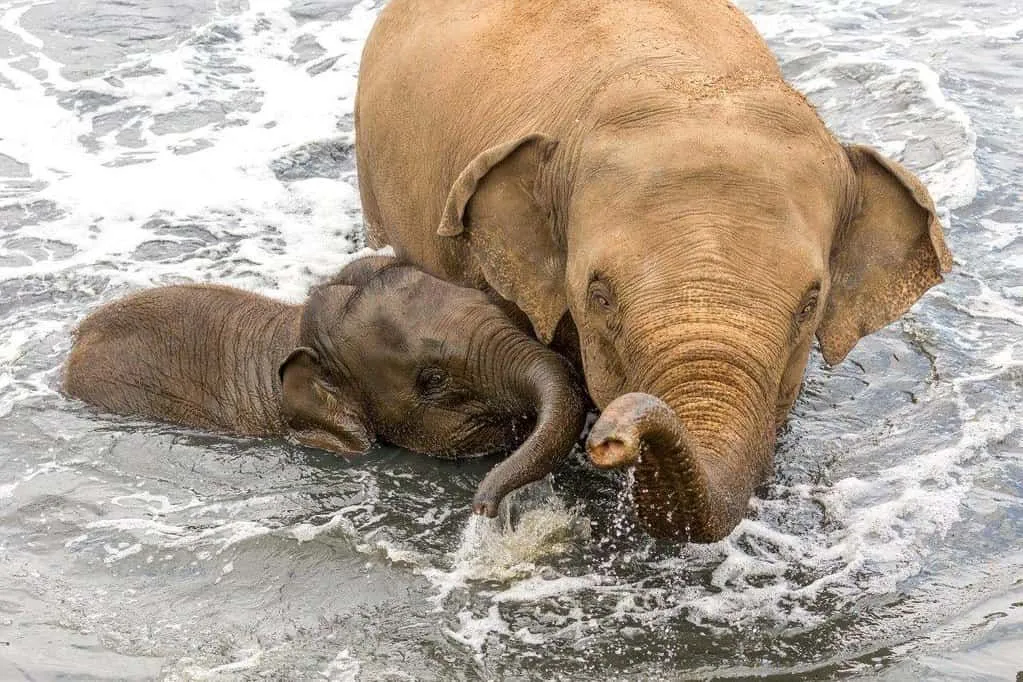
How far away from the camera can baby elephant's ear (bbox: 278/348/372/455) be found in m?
6.70

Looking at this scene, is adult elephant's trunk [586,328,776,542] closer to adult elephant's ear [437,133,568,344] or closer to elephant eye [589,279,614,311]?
elephant eye [589,279,614,311]

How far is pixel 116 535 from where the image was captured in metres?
6.23

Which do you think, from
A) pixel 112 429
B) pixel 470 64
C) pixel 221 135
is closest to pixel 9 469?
pixel 112 429

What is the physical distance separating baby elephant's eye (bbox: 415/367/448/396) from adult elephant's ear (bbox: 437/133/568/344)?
55cm

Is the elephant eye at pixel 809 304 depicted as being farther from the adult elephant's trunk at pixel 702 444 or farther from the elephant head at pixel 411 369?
the elephant head at pixel 411 369

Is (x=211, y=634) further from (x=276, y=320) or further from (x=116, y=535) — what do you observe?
(x=276, y=320)

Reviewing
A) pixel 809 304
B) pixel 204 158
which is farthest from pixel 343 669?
pixel 204 158

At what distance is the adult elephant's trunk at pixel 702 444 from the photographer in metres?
4.39

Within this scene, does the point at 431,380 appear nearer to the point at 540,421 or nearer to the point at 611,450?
the point at 540,421

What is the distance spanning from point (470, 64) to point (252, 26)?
276 inches

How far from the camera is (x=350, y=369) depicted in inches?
259

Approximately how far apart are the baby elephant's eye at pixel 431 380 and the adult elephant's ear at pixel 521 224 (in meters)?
0.55

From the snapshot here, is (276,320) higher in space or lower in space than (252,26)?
higher

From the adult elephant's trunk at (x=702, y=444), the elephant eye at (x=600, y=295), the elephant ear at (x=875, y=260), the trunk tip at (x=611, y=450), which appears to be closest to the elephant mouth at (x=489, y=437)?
the elephant eye at (x=600, y=295)
